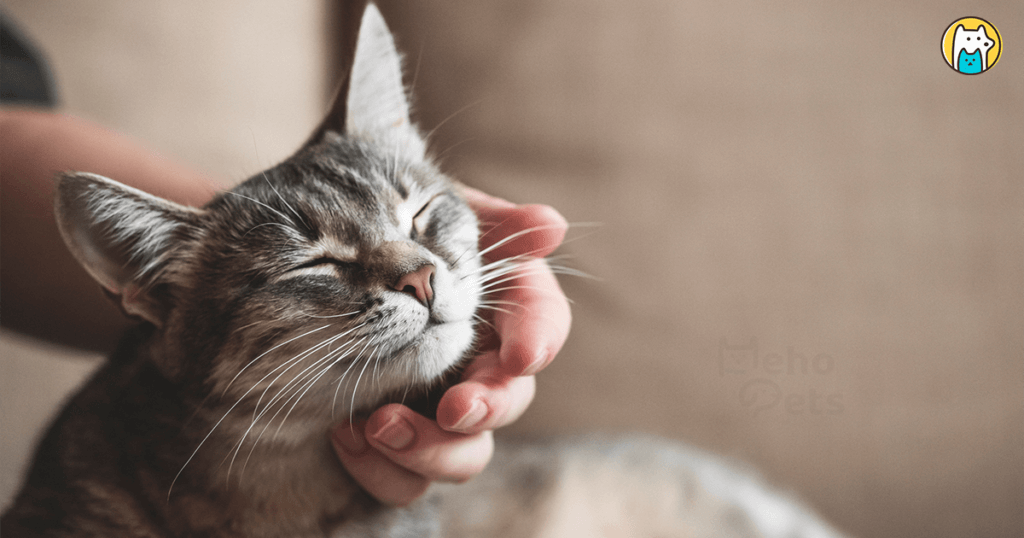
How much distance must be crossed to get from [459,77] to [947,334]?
1.01 meters

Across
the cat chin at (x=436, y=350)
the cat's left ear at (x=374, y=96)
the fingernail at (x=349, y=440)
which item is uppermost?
the cat's left ear at (x=374, y=96)

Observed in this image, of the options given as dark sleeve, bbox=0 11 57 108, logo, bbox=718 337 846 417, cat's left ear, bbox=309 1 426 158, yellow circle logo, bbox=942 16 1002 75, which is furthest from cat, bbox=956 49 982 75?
dark sleeve, bbox=0 11 57 108

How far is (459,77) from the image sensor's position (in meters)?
1.16

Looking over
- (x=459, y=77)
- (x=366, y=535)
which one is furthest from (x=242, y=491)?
(x=459, y=77)

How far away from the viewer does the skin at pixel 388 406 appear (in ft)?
1.89

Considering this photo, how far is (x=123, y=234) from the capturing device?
2.05 feet

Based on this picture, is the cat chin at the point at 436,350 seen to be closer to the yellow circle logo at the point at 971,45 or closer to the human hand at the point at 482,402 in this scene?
the human hand at the point at 482,402

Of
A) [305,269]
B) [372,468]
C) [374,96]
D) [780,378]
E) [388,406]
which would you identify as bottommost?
[780,378]

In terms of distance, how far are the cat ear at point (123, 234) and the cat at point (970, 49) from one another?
1.05 m

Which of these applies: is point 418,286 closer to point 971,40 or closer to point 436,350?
point 436,350

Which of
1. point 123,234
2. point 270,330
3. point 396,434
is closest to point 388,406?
point 396,434

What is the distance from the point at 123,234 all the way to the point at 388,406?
0.33 m

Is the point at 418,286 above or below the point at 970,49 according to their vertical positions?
below

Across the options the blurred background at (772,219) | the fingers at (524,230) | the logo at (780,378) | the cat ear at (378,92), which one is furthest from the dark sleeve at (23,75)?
the logo at (780,378)
